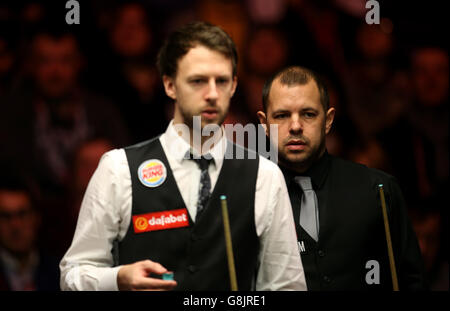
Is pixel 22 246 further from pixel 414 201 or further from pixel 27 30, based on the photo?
pixel 414 201

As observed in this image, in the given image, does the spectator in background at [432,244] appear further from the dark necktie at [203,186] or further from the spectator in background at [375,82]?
the dark necktie at [203,186]

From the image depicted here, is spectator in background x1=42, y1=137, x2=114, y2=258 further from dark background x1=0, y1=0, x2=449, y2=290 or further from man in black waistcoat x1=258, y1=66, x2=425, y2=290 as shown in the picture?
man in black waistcoat x1=258, y1=66, x2=425, y2=290

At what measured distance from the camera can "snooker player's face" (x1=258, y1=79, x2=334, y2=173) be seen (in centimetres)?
256

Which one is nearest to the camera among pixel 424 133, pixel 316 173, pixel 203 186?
pixel 203 186

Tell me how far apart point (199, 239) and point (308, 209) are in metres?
0.58

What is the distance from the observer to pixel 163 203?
2.27m

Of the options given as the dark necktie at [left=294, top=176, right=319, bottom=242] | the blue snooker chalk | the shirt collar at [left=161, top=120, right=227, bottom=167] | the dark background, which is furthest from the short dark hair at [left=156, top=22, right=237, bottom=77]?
the dark background

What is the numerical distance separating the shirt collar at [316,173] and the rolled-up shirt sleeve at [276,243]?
0.99 ft

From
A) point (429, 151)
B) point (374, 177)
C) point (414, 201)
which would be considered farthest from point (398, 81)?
point (374, 177)

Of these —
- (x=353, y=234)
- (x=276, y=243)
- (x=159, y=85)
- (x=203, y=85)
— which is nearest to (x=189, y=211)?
(x=276, y=243)

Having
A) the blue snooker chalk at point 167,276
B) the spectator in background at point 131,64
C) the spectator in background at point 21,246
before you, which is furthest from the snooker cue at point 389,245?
the spectator in background at point 21,246

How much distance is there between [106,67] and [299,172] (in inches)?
86.5

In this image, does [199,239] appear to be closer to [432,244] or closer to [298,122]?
[298,122]

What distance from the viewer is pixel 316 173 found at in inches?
105
